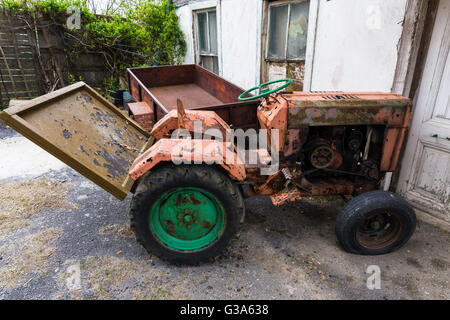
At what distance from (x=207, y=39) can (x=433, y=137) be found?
557 centimetres

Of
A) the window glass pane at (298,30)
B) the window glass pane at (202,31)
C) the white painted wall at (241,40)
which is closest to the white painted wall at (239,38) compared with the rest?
the white painted wall at (241,40)

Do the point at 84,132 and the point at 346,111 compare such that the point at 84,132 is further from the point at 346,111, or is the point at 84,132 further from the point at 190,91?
the point at 190,91

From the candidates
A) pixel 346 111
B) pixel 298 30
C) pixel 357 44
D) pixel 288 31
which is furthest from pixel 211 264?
pixel 288 31

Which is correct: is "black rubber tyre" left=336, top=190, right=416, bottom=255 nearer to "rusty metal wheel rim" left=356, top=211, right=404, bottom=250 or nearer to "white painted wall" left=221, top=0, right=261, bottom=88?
"rusty metal wheel rim" left=356, top=211, right=404, bottom=250

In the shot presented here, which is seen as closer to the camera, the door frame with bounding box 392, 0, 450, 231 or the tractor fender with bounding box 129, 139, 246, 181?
the tractor fender with bounding box 129, 139, 246, 181

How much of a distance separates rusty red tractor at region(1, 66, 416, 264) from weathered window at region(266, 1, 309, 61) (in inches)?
87.6

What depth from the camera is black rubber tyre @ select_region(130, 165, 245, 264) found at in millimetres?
2107

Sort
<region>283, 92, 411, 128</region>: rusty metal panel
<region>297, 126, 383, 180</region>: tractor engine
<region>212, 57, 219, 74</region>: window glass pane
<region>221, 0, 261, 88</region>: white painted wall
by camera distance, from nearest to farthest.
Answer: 1. <region>283, 92, 411, 128</region>: rusty metal panel
2. <region>297, 126, 383, 180</region>: tractor engine
3. <region>221, 0, 261, 88</region>: white painted wall
4. <region>212, 57, 219, 74</region>: window glass pane

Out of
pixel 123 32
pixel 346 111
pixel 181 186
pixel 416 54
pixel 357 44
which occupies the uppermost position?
pixel 123 32

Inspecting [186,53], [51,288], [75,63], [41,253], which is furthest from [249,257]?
[75,63]

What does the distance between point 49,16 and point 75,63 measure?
4.00ft

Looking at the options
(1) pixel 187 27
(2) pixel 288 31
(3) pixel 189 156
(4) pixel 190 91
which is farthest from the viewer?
(1) pixel 187 27

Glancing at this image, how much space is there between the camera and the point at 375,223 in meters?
2.44

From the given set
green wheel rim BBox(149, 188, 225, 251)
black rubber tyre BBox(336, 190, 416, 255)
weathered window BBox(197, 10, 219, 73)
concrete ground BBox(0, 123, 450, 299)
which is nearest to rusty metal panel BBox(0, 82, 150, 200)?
green wheel rim BBox(149, 188, 225, 251)
